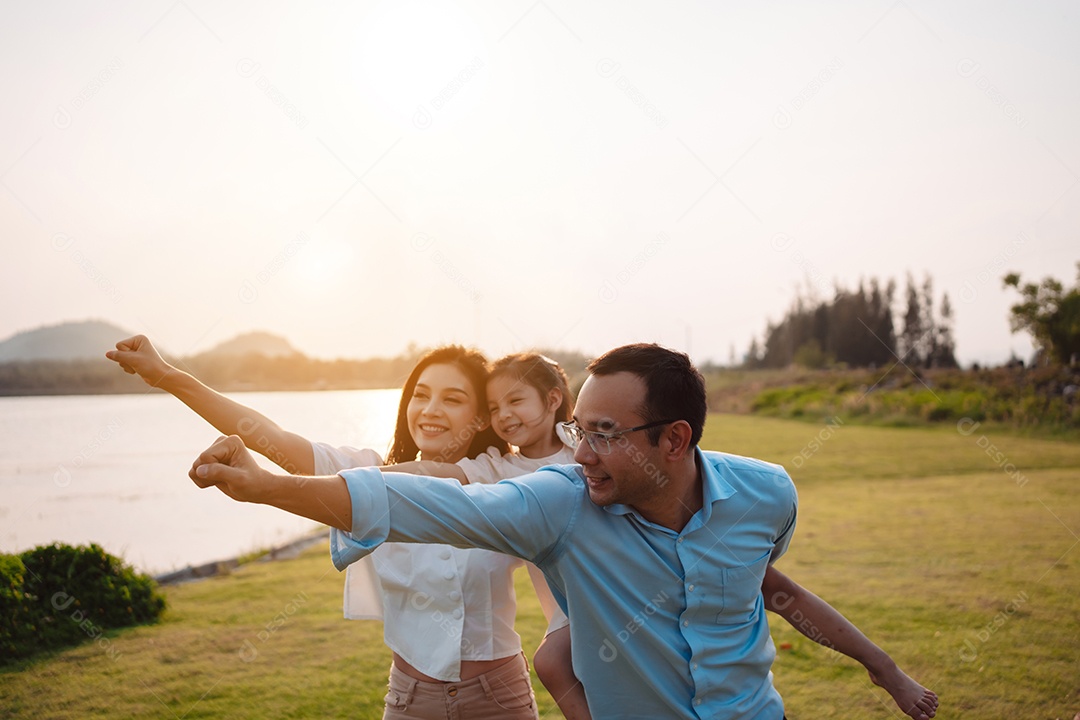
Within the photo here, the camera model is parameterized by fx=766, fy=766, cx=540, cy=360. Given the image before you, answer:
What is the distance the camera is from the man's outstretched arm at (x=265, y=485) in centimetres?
158

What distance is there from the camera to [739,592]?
2371mm

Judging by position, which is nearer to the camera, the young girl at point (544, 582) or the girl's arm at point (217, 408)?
the young girl at point (544, 582)

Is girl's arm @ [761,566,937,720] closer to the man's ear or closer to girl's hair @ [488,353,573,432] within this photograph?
the man's ear

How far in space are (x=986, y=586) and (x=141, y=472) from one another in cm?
1796

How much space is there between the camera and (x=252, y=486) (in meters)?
1.62

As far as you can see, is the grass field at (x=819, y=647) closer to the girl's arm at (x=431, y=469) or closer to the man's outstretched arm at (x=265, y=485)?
the girl's arm at (x=431, y=469)

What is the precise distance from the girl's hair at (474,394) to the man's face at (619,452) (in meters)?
1.05

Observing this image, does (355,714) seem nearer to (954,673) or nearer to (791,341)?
(954,673)

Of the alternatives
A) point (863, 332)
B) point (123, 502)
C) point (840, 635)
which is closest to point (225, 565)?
point (123, 502)

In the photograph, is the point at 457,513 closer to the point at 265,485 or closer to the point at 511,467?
the point at 265,485

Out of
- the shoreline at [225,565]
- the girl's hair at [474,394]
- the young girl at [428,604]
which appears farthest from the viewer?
A: the shoreline at [225,565]

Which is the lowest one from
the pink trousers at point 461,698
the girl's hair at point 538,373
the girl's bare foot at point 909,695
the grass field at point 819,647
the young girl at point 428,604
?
the grass field at point 819,647

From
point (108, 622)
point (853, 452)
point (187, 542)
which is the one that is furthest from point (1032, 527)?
point (187, 542)

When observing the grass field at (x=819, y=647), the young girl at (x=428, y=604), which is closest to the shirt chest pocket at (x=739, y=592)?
the young girl at (x=428, y=604)
